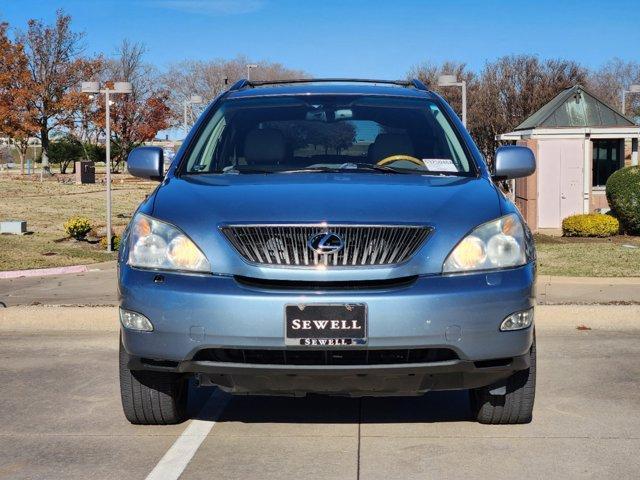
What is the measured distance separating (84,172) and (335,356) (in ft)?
137

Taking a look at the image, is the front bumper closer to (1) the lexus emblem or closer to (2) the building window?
(1) the lexus emblem

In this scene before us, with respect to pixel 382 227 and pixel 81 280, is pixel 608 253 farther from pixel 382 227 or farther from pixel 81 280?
pixel 382 227

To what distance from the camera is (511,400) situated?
5.20 m

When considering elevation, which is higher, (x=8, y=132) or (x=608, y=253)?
(x=8, y=132)

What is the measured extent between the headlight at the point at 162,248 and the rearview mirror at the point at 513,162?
2046mm

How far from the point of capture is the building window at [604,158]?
26.3m

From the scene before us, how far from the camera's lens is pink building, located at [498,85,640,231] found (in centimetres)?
2530

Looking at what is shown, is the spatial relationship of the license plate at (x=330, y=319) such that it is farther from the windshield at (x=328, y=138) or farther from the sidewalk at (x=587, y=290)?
the sidewalk at (x=587, y=290)

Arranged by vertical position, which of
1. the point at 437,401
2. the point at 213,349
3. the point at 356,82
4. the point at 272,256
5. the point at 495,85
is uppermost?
the point at 495,85

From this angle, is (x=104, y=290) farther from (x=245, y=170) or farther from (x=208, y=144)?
(x=245, y=170)

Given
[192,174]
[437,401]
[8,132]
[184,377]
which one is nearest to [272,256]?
[184,377]

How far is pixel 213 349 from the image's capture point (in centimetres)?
460

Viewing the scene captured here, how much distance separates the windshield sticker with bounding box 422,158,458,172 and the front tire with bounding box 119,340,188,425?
1.77 m

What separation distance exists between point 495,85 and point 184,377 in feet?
169
